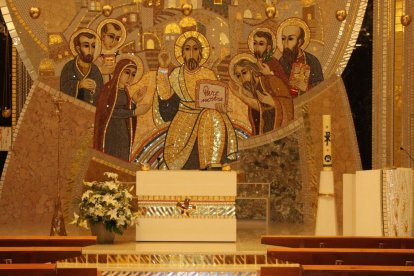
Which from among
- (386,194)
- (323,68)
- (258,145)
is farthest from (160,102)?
(386,194)

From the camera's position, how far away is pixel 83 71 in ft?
39.6

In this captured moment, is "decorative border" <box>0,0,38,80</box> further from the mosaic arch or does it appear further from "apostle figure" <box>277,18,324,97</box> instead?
"apostle figure" <box>277,18,324,97</box>

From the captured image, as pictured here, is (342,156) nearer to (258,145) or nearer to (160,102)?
(258,145)

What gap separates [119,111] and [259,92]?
76.5 inches

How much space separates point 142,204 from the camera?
927 cm

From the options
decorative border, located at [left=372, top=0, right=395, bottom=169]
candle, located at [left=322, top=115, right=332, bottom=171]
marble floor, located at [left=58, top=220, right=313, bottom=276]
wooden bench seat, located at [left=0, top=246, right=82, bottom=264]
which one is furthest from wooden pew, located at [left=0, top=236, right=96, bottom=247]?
decorative border, located at [left=372, top=0, right=395, bottom=169]

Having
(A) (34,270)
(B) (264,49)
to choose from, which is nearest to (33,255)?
(A) (34,270)

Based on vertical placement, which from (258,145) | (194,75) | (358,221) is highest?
(194,75)

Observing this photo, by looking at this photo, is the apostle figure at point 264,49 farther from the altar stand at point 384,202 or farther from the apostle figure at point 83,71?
the altar stand at point 384,202

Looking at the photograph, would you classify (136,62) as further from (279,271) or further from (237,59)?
(279,271)

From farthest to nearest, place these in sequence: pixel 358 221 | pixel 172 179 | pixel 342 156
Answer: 1. pixel 342 156
2. pixel 358 221
3. pixel 172 179

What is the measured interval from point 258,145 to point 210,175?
9.28ft

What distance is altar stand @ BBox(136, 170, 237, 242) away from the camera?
9.20 meters

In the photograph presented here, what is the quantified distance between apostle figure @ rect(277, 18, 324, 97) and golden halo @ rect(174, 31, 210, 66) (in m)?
1.01
